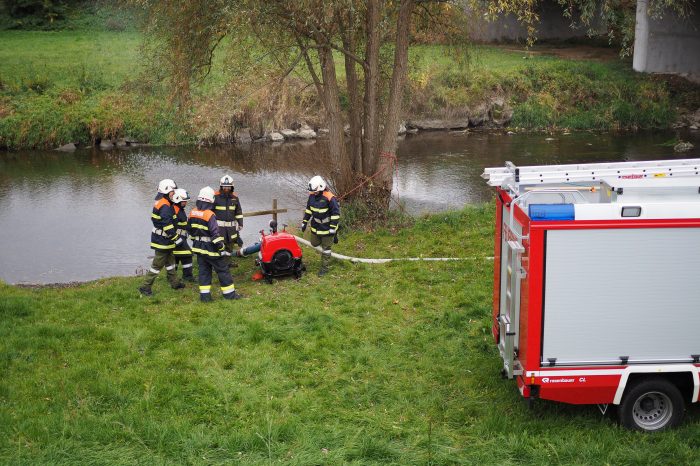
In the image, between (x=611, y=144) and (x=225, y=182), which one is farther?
(x=611, y=144)

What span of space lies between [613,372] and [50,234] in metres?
16.2

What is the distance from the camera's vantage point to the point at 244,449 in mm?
7922

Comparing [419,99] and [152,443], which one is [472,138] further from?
[152,443]

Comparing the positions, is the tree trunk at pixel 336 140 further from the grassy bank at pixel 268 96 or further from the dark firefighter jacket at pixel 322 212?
the grassy bank at pixel 268 96

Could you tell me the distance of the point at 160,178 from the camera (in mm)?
26016

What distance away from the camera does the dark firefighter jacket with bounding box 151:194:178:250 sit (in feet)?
42.8

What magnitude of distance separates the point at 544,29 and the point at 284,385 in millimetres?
43914

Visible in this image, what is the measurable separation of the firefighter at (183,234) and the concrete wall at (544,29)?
3471 cm

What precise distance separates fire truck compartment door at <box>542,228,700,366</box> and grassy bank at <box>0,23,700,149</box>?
22.0 meters

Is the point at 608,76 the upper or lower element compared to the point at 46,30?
lower

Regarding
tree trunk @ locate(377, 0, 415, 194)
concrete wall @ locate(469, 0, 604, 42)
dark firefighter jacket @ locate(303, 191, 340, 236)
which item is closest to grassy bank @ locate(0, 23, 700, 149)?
concrete wall @ locate(469, 0, 604, 42)

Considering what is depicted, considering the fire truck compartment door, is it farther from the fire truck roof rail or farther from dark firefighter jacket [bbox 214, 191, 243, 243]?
dark firefighter jacket [bbox 214, 191, 243, 243]

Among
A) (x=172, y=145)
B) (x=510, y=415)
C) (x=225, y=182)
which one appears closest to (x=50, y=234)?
(x=225, y=182)

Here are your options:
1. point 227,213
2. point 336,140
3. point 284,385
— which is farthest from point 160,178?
point 284,385
